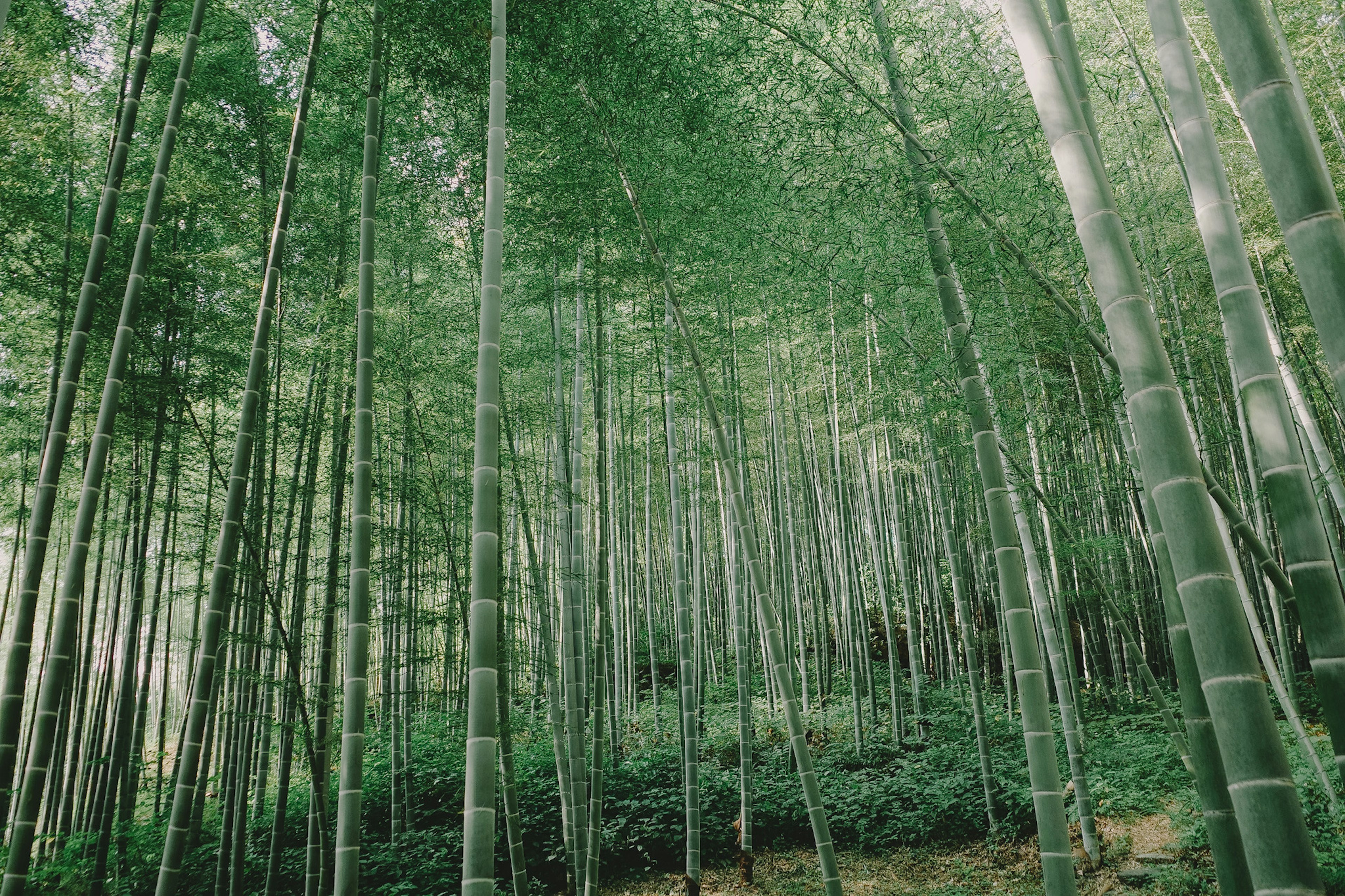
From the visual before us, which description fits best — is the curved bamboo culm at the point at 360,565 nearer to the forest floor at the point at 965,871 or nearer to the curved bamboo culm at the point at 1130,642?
the curved bamboo culm at the point at 1130,642

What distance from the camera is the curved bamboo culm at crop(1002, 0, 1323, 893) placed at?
1043 millimetres

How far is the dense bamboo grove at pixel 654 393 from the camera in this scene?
5.43 feet

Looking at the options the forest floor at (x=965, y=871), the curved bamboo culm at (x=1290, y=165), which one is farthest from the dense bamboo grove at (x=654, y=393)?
the forest floor at (x=965, y=871)

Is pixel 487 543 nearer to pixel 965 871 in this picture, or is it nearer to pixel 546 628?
pixel 546 628

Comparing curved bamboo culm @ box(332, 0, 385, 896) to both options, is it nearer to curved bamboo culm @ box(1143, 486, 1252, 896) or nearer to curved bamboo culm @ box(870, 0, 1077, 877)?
curved bamboo culm @ box(870, 0, 1077, 877)

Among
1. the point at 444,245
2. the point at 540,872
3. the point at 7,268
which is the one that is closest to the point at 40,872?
the point at 540,872

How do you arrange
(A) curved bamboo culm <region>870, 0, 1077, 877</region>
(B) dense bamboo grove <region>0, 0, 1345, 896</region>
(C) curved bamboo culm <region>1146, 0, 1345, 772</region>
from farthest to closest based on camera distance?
(A) curved bamboo culm <region>870, 0, 1077, 877</region>, (B) dense bamboo grove <region>0, 0, 1345, 896</region>, (C) curved bamboo culm <region>1146, 0, 1345, 772</region>

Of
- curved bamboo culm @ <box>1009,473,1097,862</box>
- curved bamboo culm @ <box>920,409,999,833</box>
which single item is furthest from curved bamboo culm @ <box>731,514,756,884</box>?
curved bamboo culm @ <box>1009,473,1097,862</box>

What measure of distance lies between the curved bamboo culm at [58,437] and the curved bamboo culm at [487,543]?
6.04ft

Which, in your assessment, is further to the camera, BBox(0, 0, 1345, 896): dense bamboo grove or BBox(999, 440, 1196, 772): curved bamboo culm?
BBox(999, 440, 1196, 772): curved bamboo culm

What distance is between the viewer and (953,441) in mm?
4051

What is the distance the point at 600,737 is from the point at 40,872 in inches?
143

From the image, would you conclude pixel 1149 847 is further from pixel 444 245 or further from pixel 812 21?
pixel 444 245

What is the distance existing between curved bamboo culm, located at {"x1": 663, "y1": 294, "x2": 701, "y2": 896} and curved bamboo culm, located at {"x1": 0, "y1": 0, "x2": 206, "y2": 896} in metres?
2.46
